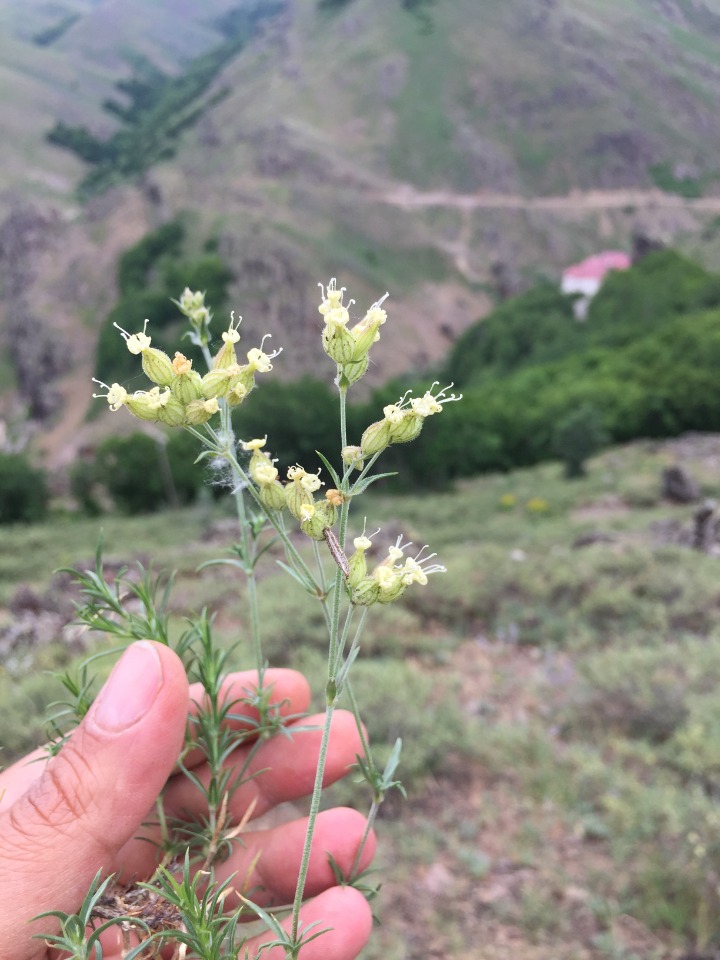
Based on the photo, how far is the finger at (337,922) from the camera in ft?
7.25

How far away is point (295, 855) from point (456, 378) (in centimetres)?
6396

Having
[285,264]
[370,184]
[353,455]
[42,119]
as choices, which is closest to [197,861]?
[353,455]

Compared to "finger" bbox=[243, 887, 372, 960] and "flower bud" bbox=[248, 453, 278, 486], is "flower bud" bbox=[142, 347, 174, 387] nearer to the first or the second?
"flower bud" bbox=[248, 453, 278, 486]

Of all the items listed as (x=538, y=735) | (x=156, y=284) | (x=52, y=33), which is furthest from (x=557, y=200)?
(x=52, y=33)

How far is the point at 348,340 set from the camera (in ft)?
5.20

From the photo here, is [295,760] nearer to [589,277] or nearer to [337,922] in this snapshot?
[337,922]

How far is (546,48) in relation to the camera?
10475 centimetres

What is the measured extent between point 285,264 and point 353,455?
6779 centimetres

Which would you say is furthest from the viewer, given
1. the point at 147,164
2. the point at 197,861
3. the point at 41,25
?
the point at 41,25

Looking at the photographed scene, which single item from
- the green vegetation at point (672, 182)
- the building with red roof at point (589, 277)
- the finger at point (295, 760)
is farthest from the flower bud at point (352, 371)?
the green vegetation at point (672, 182)

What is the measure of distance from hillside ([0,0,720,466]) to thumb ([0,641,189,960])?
53.9 metres

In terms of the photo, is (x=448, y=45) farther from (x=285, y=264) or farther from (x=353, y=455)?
(x=353, y=455)

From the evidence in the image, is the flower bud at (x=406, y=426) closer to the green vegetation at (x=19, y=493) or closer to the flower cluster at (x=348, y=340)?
the flower cluster at (x=348, y=340)

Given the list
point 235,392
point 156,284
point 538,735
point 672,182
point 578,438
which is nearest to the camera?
point 235,392
